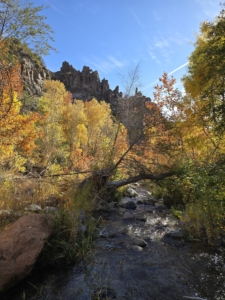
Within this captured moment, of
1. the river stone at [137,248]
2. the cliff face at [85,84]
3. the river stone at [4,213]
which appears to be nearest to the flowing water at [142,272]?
the river stone at [137,248]

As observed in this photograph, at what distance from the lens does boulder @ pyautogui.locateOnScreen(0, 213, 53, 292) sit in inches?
112

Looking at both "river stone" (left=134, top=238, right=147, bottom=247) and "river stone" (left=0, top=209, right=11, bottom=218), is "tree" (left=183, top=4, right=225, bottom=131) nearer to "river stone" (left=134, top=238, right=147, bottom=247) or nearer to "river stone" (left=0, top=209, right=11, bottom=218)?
"river stone" (left=134, top=238, right=147, bottom=247)

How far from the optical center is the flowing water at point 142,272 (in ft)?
9.53

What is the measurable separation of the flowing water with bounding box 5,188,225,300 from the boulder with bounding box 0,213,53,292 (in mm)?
279

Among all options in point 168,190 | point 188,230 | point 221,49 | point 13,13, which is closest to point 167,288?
point 188,230

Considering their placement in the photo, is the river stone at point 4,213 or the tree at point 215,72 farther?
the tree at point 215,72

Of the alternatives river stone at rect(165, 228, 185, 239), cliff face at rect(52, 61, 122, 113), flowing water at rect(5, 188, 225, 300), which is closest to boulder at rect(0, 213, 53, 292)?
flowing water at rect(5, 188, 225, 300)

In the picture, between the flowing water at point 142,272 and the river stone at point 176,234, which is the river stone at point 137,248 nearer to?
the flowing water at point 142,272

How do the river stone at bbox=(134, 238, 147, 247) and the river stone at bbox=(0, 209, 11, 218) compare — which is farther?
the river stone at bbox=(134, 238, 147, 247)

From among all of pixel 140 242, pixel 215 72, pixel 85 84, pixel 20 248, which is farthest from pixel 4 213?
pixel 85 84

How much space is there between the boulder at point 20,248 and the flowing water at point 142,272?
0.28m

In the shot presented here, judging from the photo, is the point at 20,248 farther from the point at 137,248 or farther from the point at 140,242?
the point at 140,242

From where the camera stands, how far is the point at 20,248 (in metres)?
3.11

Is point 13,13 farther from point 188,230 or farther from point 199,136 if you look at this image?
point 199,136
